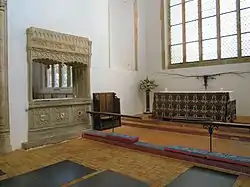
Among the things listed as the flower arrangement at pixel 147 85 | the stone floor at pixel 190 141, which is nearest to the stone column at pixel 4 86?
the stone floor at pixel 190 141

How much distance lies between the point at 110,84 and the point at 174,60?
2701mm

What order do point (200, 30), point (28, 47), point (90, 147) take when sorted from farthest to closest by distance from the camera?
1. point (200, 30)
2. point (28, 47)
3. point (90, 147)

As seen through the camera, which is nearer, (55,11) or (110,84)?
(55,11)

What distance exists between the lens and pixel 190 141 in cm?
471

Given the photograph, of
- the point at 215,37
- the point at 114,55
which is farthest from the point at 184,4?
the point at 114,55

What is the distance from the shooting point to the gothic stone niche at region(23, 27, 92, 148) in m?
5.02

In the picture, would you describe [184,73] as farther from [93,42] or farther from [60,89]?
[60,89]

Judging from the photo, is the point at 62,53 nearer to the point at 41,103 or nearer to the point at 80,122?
the point at 41,103

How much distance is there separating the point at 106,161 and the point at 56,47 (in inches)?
123

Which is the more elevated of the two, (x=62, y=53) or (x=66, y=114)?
(x=62, y=53)

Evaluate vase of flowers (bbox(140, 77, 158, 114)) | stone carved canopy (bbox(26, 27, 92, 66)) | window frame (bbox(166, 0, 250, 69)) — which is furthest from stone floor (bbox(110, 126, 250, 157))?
window frame (bbox(166, 0, 250, 69))

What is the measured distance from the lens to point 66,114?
18.8 ft

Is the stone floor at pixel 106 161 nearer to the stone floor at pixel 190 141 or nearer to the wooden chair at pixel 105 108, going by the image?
the stone floor at pixel 190 141

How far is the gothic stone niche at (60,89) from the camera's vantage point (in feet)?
16.5
